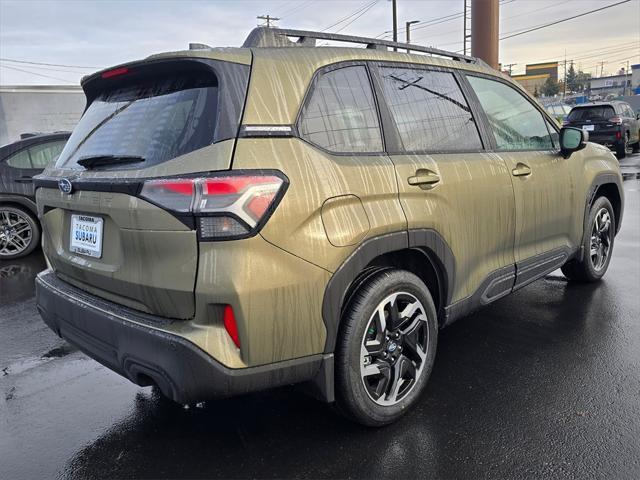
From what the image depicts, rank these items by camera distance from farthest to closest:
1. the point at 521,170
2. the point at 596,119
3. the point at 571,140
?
the point at 596,119, the point at 571,140, the point at 521,170

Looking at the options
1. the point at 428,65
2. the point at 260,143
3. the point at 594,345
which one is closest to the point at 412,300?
the point at 260,143

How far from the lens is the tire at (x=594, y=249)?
468 centimetres

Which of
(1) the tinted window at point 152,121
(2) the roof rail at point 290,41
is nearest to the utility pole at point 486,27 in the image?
(2) the roof rail at point 290,41

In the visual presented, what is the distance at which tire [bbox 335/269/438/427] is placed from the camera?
2.52 meters

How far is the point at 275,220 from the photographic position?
219cm

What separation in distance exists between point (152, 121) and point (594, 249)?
13.5ft

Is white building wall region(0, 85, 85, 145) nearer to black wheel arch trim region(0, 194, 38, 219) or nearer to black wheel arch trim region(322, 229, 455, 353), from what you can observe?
black wheel arch trim region(0, 194, 38, 219)

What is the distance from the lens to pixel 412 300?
112 inches

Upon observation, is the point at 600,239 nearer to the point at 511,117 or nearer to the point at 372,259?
the point at 511,117

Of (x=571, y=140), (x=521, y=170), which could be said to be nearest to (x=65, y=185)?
(x=521, y=170)

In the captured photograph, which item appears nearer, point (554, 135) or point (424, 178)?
point (424, 178)

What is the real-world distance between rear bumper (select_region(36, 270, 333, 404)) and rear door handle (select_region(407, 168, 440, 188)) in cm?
103

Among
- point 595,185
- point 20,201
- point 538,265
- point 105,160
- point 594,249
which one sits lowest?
point 594,249

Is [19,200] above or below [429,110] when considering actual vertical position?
below
